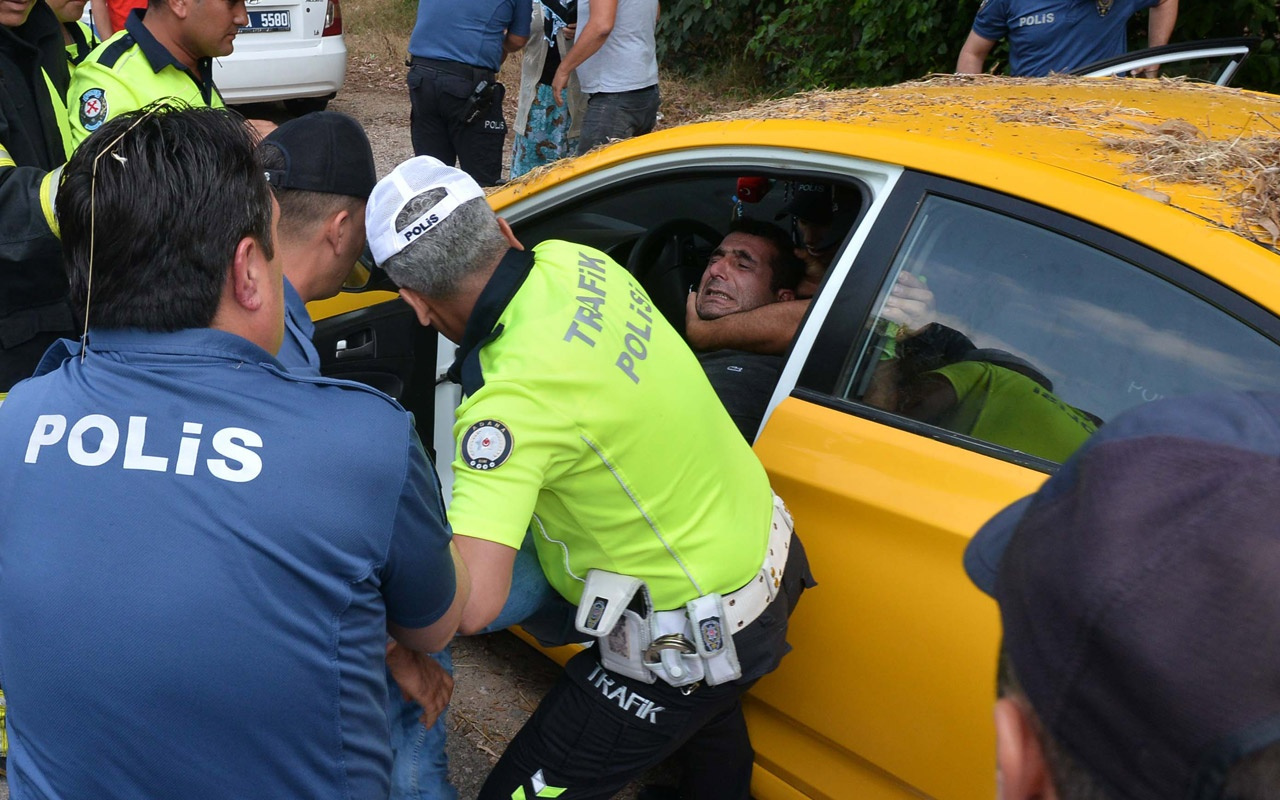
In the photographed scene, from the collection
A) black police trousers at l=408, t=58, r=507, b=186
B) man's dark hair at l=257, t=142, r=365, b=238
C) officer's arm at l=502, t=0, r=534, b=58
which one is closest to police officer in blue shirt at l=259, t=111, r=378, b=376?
man's dark hair at l=257, t=142, r=365, b=238

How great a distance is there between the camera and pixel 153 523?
1118 millimetres

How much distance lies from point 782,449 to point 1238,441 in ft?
4.39

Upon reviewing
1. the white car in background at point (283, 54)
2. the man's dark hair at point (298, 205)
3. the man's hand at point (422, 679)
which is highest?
the man's dark hair at point (298, 205)

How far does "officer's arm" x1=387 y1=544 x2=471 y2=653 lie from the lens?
54.7 inches

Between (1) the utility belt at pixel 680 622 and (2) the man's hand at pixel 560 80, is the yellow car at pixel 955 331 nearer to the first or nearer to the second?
(1) the utility belt at pixel 680 622

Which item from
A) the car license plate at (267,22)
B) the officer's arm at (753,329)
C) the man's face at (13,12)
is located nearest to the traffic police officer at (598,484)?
the officer's arm at (753,329)

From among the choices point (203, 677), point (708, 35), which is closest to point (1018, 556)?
point (203, 677)

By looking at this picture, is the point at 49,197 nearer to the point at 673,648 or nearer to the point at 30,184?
the point at 30,184

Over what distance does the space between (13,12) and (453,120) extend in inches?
112

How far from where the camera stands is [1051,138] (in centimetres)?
200

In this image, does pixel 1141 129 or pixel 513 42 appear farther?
pixel 513 42

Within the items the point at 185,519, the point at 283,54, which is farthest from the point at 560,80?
the point at 185,519

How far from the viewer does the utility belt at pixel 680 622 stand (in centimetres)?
179

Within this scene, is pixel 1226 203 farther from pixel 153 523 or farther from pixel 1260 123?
pixel 153 523
